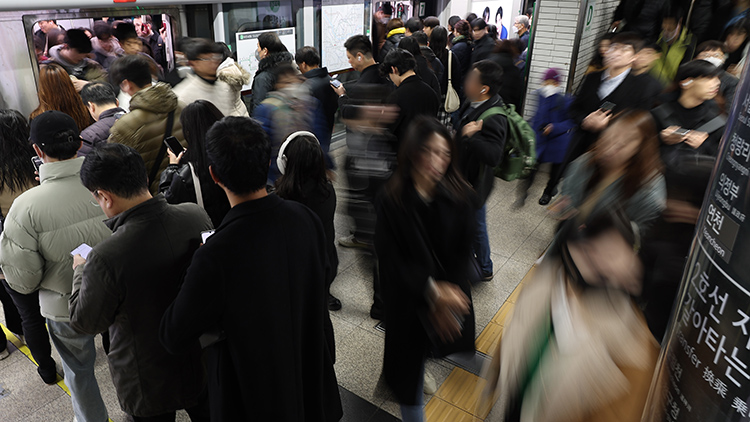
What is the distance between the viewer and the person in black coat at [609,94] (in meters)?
4.61

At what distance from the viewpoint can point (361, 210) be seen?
3816mm

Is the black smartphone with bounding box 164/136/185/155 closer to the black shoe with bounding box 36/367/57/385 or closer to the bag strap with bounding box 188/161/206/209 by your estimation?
the bag strap with bounding box 188/161/206/209

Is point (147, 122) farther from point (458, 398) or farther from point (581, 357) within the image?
point (581, 357)

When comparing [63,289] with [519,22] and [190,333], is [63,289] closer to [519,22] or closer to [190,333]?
[190,333]

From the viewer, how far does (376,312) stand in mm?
4000

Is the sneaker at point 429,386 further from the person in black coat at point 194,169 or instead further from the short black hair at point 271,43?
the short black hair at point 271,43

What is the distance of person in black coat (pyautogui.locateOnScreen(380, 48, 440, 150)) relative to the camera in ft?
14.7

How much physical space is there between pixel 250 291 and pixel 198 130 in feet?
5.16

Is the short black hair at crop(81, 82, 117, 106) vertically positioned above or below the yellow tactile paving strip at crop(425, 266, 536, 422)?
above

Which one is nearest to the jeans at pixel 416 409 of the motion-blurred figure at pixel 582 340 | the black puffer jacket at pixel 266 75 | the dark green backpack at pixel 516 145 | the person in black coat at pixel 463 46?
the motion-blurred figure at pixel 582 340

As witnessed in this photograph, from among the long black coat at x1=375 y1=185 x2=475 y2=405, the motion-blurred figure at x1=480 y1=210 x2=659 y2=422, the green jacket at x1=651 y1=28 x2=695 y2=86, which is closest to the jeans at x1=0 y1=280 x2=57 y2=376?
the long black coat at x1=375 y1=185 x2=475 y2=405

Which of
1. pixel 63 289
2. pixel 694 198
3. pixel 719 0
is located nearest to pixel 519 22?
pixel 719 0

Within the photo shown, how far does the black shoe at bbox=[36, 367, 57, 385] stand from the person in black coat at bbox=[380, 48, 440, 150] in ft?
10.1

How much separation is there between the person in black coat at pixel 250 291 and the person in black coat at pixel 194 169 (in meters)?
1.23
